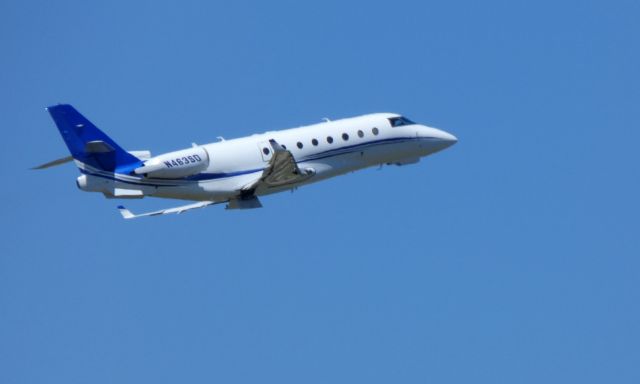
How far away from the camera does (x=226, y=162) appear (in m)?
81.1

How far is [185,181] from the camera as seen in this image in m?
80.3

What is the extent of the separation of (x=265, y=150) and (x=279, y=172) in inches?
73.1

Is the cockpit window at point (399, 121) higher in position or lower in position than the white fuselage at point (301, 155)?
higher

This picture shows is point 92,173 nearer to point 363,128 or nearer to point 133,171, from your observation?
point 133,171

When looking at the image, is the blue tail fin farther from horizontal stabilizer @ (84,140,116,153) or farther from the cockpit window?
the cockpit window

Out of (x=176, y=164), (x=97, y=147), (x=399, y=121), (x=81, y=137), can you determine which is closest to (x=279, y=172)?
(x=176, y=164)

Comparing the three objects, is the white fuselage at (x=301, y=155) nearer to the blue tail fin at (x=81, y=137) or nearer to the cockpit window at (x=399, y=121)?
the cockpit window at (x=399, y=121)

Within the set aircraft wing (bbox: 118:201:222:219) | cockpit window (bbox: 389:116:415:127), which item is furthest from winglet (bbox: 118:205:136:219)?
cockpit window (bbox: 389:116:415:127)

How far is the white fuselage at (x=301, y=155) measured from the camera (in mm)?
79625

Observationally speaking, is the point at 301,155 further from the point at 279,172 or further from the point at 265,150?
the point at 279,172

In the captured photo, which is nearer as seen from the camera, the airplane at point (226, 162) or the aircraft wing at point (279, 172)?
the airplane at point (226, 162)

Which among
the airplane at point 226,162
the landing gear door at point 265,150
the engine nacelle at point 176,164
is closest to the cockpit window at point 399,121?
the airplane at point 226,162

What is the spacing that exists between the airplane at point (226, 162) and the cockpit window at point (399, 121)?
2.46 ft

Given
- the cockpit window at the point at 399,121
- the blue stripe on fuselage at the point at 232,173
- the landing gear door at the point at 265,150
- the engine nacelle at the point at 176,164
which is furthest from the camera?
the cockpit window at the point at 399,121
